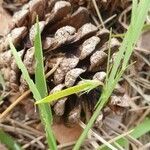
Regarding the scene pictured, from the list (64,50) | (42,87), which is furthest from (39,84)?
(64,50)

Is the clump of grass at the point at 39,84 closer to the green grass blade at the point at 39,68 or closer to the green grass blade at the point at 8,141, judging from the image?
the green grass blade at the point at 39,68

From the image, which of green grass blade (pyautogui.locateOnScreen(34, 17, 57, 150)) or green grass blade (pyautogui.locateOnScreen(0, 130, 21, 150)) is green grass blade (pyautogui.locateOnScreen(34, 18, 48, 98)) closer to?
green grass blade (pyautogui.locateOnScreen(34, 17, 57, 150))

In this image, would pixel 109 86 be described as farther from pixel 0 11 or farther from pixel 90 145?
pixel 0 11

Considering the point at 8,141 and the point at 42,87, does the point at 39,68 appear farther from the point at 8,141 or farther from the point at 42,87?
the point at 8,141

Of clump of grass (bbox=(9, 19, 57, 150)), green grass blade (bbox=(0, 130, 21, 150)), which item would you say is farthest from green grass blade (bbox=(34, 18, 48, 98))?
green grass blade (bbox=(0, 130, 21, 150))

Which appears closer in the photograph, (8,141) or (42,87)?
(42,87)

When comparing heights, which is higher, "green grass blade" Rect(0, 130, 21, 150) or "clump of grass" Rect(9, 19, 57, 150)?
"clump of grass" Rect(9, 19, 57, 150)

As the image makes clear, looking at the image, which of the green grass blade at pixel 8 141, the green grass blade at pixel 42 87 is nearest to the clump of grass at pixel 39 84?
the green grass blade at pixel 42 87
